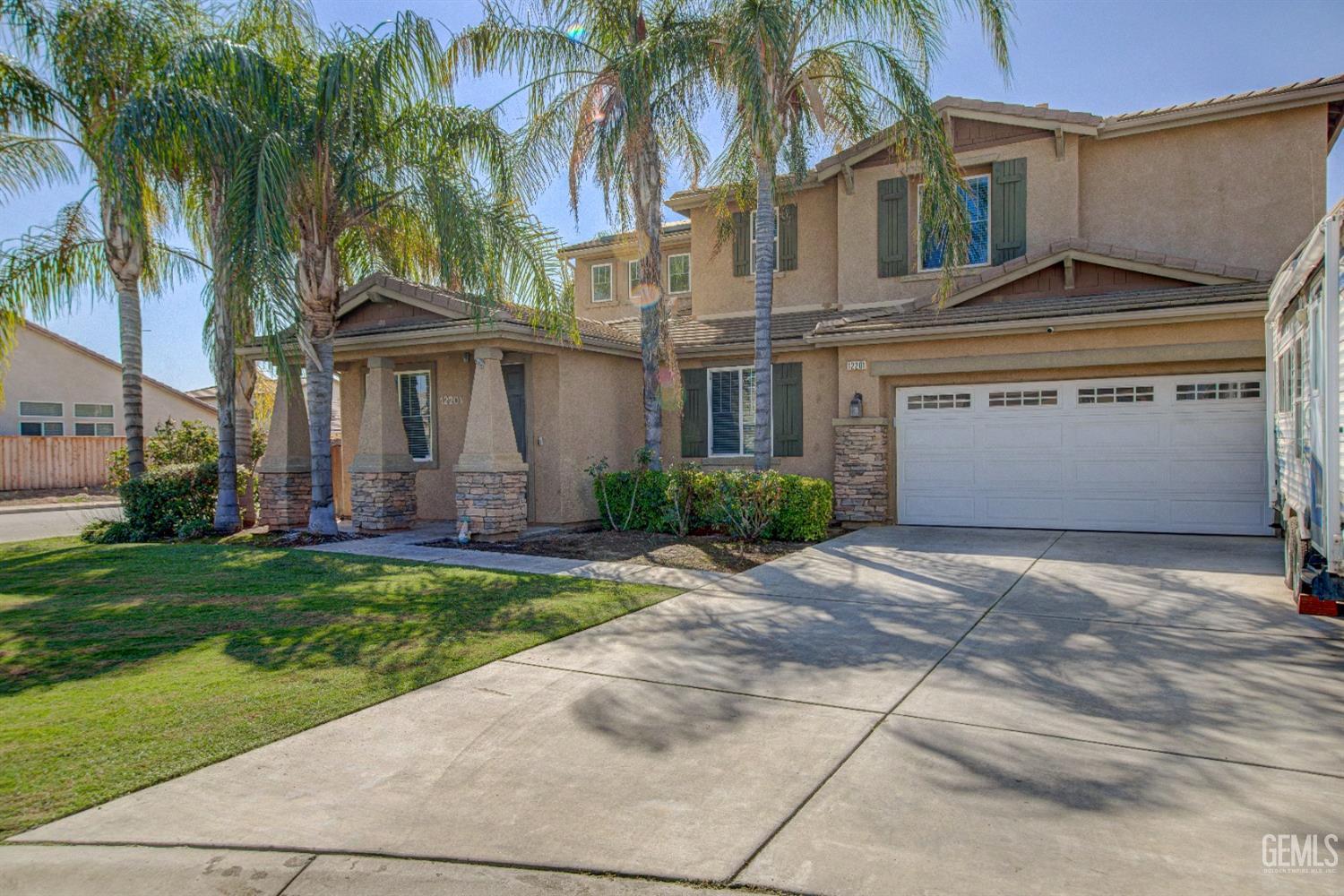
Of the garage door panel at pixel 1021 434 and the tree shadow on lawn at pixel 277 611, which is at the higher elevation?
the garage door panel at pixel 1021 434

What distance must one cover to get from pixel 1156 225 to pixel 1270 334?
172 inches

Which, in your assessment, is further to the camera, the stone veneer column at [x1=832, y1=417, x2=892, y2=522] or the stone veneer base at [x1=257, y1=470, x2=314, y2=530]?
Answer: the stone veneer base at [x1=257, y1=470, x2=314, y2=530]

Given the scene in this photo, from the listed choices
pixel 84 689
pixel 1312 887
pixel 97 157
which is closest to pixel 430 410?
pixel 97 157

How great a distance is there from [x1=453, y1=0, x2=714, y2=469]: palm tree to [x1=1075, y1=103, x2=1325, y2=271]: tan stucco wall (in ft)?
22.6

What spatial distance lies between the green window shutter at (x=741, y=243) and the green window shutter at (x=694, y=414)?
2633mm

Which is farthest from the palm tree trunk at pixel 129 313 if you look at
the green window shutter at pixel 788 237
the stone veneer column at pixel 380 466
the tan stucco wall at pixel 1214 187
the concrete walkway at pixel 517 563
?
the tan stucco wall at pixel 1214 187

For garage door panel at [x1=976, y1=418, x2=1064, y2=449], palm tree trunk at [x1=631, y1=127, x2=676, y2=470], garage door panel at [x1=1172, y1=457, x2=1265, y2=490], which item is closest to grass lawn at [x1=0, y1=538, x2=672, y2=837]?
palm tree trunk at [x1=631, y1=127, x2=676, y2=470]

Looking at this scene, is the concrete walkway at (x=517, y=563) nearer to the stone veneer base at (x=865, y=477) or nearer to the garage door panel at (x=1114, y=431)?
the stone veneer base at (x=865, y=477)

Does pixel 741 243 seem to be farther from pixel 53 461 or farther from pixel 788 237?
pixel 53 461

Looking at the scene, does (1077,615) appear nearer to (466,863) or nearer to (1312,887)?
(1312,887)

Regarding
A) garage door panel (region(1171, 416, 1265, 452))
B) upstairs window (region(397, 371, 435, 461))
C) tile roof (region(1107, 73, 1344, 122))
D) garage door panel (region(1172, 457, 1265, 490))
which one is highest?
tile roof (region(1107, 73, 1344, 122))

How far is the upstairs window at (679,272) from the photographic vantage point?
20.1 meters

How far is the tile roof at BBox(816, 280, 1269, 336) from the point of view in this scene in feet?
36.4

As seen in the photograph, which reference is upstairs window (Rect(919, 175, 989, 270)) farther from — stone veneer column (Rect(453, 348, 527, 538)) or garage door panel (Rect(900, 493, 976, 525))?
stone veneer column (Rect(453, 348, 527, 538))
